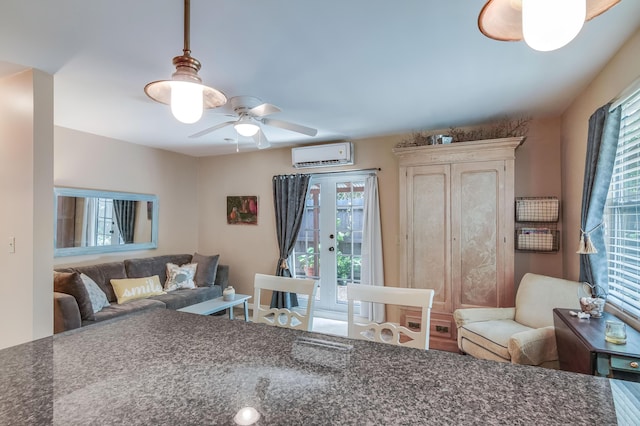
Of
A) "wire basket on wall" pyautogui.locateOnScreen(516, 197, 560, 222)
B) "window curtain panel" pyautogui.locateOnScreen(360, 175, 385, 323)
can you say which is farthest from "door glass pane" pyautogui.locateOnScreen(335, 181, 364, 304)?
"wire basket on wall" pyautogui.locateOnScreen(516, 197, 560, 222)

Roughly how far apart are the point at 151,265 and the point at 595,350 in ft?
14.6

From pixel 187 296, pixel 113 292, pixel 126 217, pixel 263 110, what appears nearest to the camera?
pixel 263 110

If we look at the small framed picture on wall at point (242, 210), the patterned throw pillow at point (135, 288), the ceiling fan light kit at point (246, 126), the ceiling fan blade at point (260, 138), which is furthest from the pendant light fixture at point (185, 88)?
the small framed picture on wall at point (242, 210)

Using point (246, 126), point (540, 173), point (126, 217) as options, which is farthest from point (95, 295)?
point (540, 173)

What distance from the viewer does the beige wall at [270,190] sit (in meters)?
3.38

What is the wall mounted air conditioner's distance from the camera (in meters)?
4.12

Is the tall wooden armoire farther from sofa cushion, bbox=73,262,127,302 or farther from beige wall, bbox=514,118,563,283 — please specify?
sofa cushion, bbox=73,262,127,302

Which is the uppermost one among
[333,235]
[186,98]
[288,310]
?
[186,98]

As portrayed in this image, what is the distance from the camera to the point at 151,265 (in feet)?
13.9

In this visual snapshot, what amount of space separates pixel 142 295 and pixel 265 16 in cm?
341

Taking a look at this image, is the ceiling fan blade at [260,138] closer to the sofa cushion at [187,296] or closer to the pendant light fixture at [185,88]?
the pendant light fixture at [185,88]

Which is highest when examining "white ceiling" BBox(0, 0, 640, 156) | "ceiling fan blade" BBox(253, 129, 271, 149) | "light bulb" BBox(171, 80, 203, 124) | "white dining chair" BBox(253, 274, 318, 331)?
"white ceiling" BBox(0, 0, 640, 156)

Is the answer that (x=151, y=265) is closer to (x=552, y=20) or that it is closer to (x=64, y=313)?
(x=64, y=313)

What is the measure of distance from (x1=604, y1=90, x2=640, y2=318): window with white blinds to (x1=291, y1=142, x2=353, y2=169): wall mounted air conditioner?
8.43 feet
